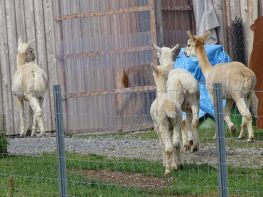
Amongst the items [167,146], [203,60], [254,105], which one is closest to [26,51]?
[203,60]

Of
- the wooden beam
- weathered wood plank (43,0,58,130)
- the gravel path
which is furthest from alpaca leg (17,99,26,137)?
the gravel path

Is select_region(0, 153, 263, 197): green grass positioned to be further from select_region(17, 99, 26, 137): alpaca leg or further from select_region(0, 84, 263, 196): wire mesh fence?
select_region(17, 99, 26, 137): alpaca leg

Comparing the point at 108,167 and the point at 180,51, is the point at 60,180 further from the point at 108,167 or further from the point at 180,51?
the point at 180,51

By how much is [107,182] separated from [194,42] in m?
5.25

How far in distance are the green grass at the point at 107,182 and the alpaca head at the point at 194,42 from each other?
3.70 meters

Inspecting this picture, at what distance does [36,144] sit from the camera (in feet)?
52.1

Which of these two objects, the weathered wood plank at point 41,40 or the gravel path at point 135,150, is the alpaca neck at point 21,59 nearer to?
the weathered wood plank at point 41,40

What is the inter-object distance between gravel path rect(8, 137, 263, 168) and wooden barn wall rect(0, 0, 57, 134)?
5.50 meters

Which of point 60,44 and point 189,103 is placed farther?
point 60,44

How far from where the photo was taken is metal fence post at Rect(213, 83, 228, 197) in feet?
30.8

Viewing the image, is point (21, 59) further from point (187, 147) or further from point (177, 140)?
point (177, 140)

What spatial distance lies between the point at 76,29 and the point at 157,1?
168 cm

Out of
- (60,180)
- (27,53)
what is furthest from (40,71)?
(60,180)

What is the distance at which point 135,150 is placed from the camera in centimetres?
1420
